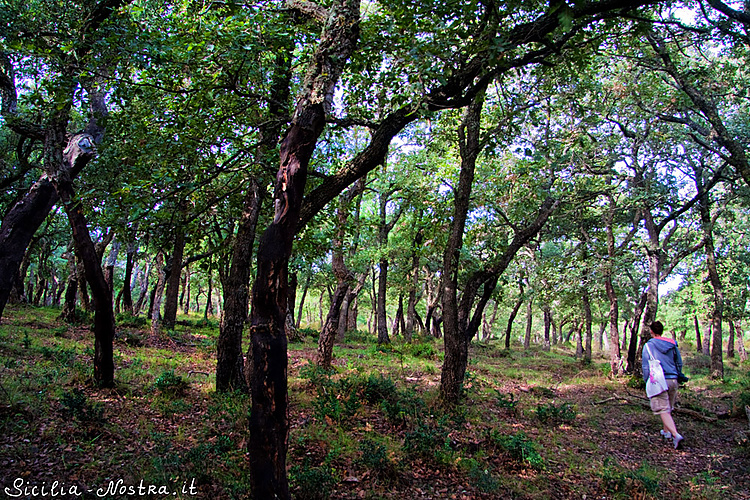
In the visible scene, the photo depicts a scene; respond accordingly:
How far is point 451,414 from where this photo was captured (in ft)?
25.5

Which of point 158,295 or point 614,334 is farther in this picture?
point 614,334

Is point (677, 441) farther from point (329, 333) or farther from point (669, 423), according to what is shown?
point (329, 333)

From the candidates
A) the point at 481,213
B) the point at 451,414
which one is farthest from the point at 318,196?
the point at 481,213

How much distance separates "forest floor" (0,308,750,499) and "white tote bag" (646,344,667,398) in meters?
1.01

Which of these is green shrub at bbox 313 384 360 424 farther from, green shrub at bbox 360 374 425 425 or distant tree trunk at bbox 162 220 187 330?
distant tree trunk at bbox 162 220 187 330

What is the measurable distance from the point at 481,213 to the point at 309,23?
41.3 ft

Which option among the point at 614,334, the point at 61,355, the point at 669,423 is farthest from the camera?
the point at 614,334

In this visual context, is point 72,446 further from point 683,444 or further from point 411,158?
point 411,158

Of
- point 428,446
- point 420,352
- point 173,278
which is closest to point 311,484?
point 428,446

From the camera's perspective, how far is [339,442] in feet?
19.8

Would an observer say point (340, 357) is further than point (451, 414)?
Yes

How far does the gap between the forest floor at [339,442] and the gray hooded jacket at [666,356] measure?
137 cm

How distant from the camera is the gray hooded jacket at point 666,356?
770cm

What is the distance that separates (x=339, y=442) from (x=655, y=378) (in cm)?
611
